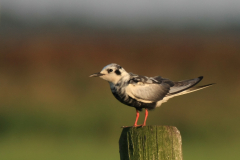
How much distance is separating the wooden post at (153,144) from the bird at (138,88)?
1.38 m

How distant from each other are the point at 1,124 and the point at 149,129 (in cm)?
1031

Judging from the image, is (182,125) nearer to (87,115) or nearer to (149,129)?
(87,115)

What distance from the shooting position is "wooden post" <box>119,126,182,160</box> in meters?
4.69

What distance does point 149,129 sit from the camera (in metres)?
4.78

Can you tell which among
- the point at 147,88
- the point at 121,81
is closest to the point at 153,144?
the point at 121,81

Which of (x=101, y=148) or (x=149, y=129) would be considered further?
(x=101, y=148)

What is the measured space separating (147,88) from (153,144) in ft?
7.53

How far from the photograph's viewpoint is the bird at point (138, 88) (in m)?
6.57

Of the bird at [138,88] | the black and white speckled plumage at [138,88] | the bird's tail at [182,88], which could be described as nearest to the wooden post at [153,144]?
the bird at [138,88]

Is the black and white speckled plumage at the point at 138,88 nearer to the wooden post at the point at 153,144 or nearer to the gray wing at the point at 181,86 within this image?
the gray wing at the point at 181,86

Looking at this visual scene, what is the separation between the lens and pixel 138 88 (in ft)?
22.1

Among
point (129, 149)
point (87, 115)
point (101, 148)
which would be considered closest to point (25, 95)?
point (87, 115)

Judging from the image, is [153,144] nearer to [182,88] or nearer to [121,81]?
[121,81]

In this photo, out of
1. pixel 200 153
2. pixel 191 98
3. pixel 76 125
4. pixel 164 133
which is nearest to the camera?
pixel 164 133
